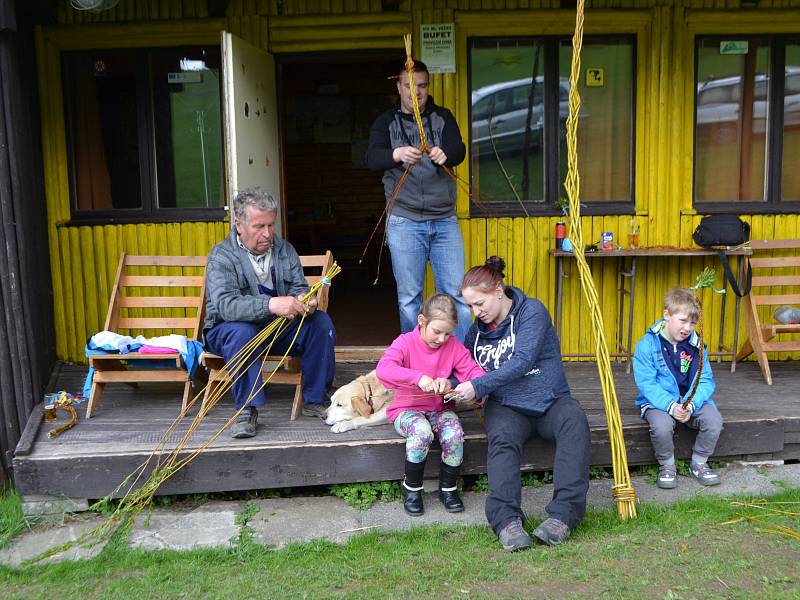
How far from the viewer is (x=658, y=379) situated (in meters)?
4.51

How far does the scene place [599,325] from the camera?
4.20 meters

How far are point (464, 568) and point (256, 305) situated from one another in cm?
187

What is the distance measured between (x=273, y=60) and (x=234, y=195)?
153 cm

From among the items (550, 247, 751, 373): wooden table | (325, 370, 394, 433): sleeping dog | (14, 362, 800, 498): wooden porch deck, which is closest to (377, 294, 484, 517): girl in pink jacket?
(14, 362, 800, 498): wooden porch deck

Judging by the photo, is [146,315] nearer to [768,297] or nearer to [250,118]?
[250,118]

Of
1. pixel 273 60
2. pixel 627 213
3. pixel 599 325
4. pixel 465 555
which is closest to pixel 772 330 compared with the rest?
pixel 627 213

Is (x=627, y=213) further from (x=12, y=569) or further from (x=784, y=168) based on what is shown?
(x=12, y=569)

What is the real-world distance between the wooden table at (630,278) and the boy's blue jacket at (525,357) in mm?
1752

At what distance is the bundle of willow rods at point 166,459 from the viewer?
4.05 metres

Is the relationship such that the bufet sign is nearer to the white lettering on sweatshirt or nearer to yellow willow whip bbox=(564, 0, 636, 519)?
yellow willow whip bbox=(564, 0, 636, 519)

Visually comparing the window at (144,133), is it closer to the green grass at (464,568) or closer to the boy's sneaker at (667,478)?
the green grass at (464,568)

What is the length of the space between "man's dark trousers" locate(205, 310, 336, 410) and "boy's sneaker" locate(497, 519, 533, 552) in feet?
5.07

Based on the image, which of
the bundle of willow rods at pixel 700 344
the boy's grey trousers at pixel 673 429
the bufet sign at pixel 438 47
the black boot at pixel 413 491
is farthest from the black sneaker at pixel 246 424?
the bufet sign at pixel 438 47

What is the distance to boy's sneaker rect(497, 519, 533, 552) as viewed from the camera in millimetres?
3680
